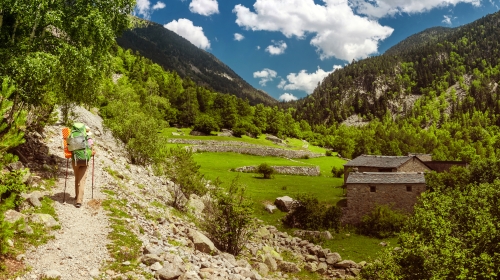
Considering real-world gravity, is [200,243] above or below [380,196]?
above

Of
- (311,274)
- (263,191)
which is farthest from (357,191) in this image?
(311,274)

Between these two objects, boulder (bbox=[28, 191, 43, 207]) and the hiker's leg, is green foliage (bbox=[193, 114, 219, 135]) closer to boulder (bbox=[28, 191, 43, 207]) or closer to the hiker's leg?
the hiker's leg

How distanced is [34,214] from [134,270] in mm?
4397

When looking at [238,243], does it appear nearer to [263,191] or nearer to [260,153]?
[263,191]

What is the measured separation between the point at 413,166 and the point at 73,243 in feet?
187

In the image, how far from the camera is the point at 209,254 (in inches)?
639

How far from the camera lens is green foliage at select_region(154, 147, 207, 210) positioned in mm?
26797

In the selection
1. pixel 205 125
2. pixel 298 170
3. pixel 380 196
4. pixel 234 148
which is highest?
pixel 205 125

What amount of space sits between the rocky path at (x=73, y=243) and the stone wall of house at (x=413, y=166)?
50.9 metres

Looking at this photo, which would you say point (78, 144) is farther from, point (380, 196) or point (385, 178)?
point (385, 178)

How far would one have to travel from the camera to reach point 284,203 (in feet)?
139

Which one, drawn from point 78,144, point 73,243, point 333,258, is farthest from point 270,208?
point 73,243

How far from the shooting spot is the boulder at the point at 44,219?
1134cm

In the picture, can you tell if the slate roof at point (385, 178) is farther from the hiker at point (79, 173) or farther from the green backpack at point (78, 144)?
the green backpack at point (78, 144)
